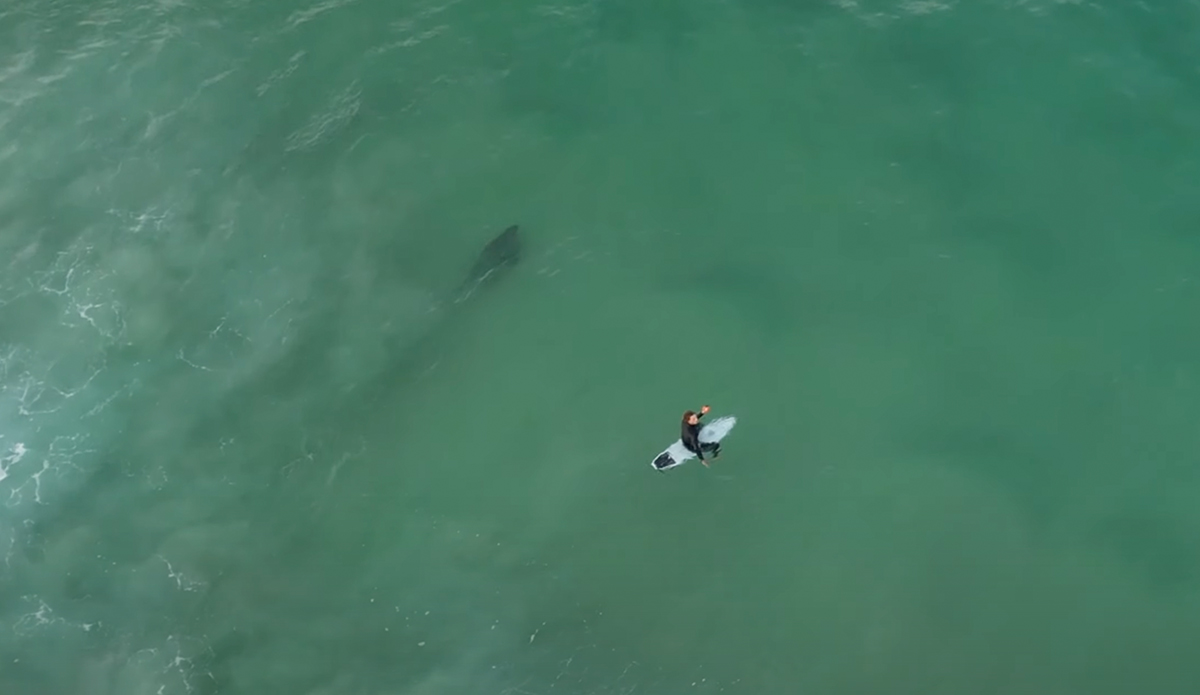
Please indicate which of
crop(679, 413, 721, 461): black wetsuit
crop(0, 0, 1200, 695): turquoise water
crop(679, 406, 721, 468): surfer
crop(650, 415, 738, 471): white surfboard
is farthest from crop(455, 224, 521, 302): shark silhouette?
crop(679, 406, 721, 468): surfer

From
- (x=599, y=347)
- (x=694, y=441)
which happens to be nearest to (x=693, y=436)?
(x=694, y=441)

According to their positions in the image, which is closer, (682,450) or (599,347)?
(682,450)

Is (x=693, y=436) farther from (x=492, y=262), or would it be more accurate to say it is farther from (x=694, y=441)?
(x=492, y=262)

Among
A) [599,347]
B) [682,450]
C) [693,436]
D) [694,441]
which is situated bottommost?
[682,450]

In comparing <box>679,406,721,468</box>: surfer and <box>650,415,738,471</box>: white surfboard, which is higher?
<box>679,406,721,468</box>: surfer

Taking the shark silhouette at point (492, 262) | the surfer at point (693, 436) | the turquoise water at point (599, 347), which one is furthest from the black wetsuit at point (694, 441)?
the shark silhouette at point (492, 262)

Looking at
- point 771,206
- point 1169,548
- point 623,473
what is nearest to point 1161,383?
point 1169,548

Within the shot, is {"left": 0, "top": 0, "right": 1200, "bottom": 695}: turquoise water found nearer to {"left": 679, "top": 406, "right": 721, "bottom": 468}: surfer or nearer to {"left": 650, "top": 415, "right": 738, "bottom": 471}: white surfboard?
{"left": 650, "top": 415, "right": 738, "bottom": 471}: white surfboard

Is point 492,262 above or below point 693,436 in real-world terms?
above
